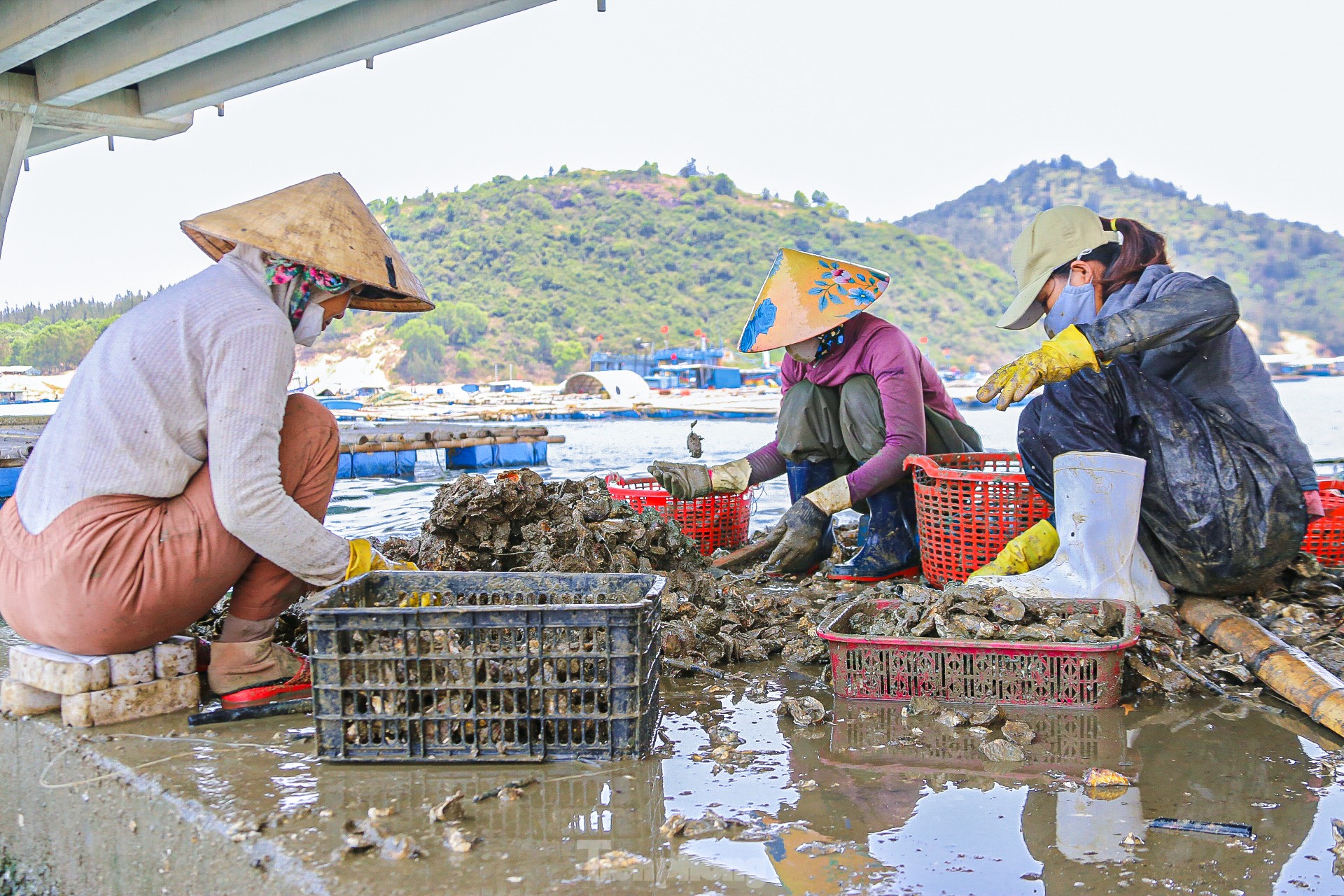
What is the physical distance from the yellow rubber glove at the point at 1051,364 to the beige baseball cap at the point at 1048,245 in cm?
35

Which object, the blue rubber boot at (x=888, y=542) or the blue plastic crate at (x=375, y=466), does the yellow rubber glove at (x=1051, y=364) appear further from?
the blue plastic crate at (x=375, y=466)

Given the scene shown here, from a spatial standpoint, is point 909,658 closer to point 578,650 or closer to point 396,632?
point 578,650

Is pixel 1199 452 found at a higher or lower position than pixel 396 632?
higher

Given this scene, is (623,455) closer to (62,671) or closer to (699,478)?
(699,478)

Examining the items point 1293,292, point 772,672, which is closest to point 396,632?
point 772,672

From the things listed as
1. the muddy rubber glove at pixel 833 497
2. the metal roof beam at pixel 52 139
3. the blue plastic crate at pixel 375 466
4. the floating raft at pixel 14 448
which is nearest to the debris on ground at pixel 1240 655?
the muddy rubber glove at pixel 833 497

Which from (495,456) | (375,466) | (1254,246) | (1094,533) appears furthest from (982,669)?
(1254,246)

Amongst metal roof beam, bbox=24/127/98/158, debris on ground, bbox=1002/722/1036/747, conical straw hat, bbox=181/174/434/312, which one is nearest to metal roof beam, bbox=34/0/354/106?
metal roof beam, bbox=24/127/98/158

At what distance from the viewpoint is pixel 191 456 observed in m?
1.96

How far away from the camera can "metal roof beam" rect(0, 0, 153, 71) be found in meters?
7.59

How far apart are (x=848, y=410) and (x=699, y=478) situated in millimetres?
712

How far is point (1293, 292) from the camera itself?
64000 mm

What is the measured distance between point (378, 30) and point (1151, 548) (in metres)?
7.76

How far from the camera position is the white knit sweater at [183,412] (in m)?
1.86
